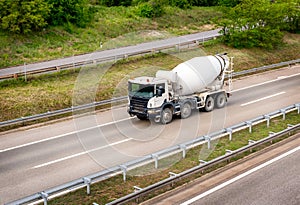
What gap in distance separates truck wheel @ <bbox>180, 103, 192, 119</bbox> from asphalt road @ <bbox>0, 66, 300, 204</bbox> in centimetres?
35

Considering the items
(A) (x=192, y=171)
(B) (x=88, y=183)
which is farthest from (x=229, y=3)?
(B) (x=88, y=183)

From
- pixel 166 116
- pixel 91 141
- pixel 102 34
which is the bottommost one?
pixel 91 141

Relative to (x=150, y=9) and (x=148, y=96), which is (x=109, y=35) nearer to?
(x=150, y=9)

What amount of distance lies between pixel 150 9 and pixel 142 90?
33.7m

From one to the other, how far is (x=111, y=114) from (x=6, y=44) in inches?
699

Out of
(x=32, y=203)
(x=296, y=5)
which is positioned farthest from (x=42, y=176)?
(x=296, y=5)

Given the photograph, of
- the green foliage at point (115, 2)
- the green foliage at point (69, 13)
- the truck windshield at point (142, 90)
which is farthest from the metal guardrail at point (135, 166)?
the green foliage at point (115, 2)

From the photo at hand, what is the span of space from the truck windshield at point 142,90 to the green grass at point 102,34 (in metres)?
16.4

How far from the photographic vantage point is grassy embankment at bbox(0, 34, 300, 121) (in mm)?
28281

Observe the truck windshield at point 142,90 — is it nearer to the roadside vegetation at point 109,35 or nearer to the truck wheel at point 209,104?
the truck wheel at point 209,104

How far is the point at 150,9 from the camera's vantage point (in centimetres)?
5731

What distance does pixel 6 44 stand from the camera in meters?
41.4

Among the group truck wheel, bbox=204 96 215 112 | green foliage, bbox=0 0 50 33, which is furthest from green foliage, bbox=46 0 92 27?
truck wheel, bbox=204 96 215 112

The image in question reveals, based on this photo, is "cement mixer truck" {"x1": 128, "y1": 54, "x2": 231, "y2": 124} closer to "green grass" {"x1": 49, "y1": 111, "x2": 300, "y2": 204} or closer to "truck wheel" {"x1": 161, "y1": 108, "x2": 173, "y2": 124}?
"truck wheel" {"x1": 161, "y1": 108, "x2": 173, "y2": 124}
